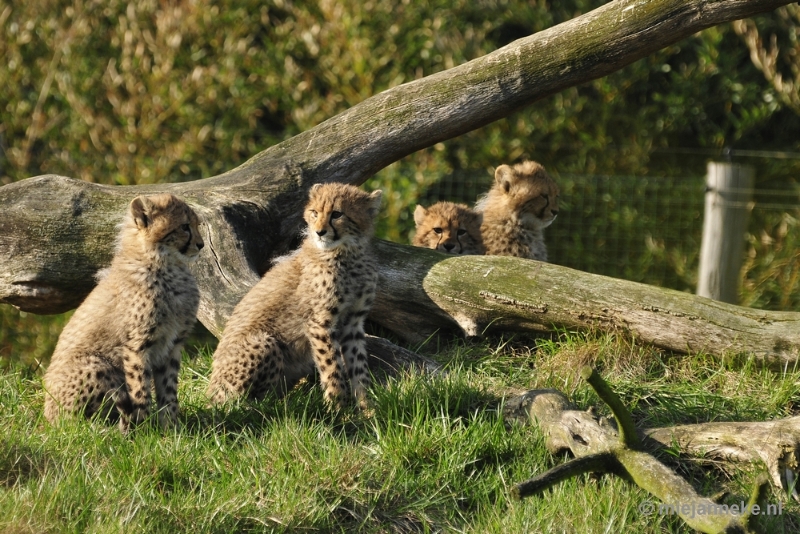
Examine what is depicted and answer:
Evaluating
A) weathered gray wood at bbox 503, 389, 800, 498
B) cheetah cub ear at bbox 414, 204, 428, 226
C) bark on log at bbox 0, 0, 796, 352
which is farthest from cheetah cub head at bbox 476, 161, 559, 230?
weathered gray wood at bbox 503, 389, 800, 498

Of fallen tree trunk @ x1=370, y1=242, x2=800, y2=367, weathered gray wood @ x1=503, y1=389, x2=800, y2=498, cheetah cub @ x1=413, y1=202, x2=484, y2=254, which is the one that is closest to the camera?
weathered gray wood @ x1=503, y1=389, x2=800, y2=498

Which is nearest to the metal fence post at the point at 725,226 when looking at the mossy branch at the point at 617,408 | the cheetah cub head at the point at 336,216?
the cheetah cub head at the point at 336,216

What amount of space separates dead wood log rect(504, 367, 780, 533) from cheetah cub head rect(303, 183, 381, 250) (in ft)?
3.41

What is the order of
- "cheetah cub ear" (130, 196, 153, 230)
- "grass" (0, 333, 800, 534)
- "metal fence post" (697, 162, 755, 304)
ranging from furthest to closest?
"metal fence post" (697, 162, 755, 304)
"cheetah cub ear" (130, 196, 153, 230)
"grass" (0, 333, 800, 534)

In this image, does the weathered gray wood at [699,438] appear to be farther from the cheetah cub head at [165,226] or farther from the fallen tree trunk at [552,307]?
the cheetah cub head at [165,226]

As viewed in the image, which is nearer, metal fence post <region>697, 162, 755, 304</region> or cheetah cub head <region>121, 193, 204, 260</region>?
cheetah cub head <region>121, 193, 204, 260</region>

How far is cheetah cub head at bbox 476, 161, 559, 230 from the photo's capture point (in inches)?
221

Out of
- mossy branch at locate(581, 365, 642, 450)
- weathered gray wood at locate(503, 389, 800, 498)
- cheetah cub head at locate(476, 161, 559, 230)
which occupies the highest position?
cheetah cub head at locate(476, 161, 559, 230)

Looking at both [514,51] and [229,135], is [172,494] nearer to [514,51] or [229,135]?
[514,51]

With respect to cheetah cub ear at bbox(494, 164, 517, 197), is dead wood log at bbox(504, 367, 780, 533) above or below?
below

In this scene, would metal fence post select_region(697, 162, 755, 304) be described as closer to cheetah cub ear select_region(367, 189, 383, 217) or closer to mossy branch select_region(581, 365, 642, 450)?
cheetah cub ear select_region(367, 189, 383, 217)

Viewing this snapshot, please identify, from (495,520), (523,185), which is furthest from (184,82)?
(495,520)

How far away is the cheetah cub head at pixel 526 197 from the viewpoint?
18.4ft

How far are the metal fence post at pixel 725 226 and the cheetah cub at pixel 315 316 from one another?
2.79 meters
